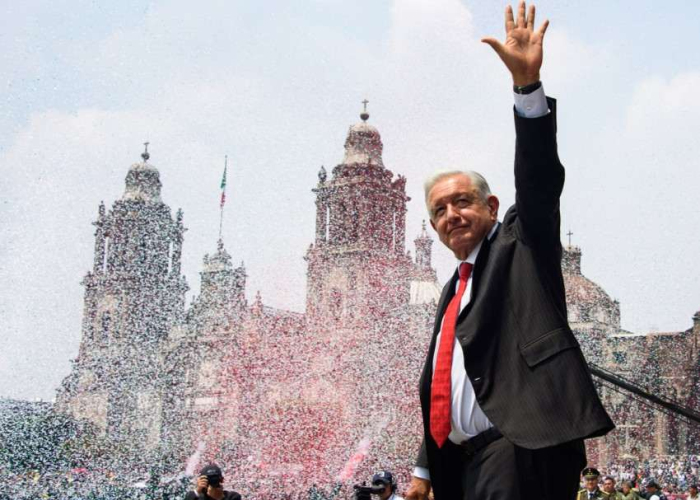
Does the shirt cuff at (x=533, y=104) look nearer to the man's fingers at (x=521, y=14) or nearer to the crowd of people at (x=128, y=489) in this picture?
the man's fingers at (x=521, y=14)

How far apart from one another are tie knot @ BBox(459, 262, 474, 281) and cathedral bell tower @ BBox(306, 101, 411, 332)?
3307 cm

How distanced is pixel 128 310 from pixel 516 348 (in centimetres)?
4149

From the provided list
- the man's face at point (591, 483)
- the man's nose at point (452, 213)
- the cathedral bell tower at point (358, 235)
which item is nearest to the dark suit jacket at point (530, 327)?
the man's nose at point (452, 213)

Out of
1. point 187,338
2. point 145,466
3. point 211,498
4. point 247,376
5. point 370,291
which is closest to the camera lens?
point 211,498

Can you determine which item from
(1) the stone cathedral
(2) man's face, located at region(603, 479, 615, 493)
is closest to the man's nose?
(2) man's face, located at region(603, 479, 615, 493)

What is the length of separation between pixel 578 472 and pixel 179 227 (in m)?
44.7

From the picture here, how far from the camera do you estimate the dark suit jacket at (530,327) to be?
188cm

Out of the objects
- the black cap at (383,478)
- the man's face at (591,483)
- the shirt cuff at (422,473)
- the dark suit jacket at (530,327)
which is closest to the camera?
the dark suit jacket at (530,327)

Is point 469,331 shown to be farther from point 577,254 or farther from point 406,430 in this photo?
point 577,254

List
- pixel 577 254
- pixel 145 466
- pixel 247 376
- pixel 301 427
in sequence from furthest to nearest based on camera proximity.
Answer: pixel 577 254, pixel 247 376, pixel 145 466, pixel 301 427

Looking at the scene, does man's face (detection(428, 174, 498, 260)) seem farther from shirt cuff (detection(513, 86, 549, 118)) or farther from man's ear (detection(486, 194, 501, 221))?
shirt cuff (detection(513, 86, 549, 118))

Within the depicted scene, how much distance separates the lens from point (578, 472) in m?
1.99

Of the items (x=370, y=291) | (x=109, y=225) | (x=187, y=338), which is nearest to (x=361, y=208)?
(x=370, y=291)

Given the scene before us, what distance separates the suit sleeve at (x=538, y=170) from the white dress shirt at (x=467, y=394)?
0.03 m
